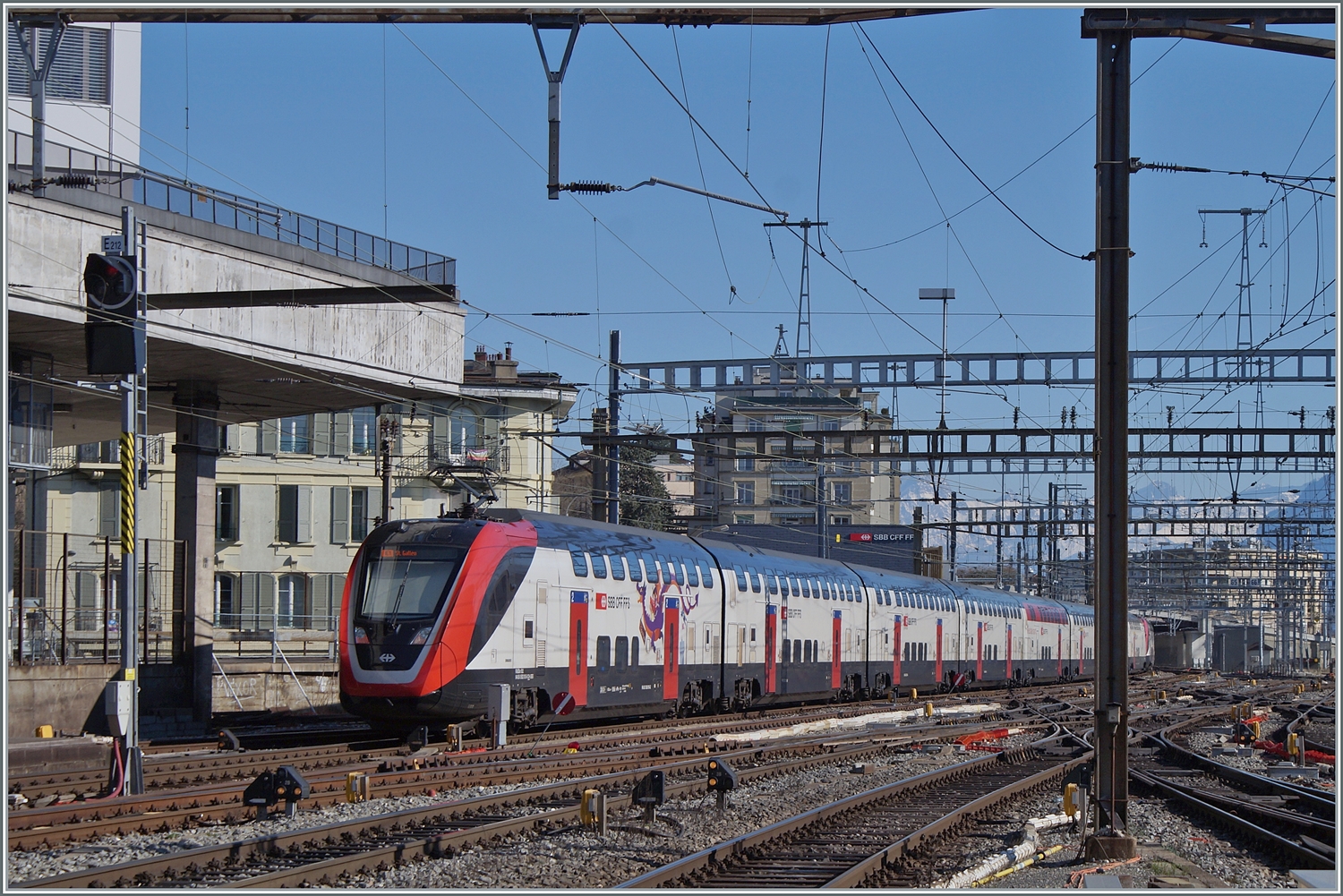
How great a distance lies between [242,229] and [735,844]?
16201 mm

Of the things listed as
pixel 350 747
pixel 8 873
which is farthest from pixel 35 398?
pixel 8 873

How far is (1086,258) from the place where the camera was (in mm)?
13359

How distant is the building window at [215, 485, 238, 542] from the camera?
5047cm

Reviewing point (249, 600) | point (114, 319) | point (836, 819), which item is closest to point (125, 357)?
point (114, 319)

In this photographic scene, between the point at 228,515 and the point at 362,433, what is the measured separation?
5.61m

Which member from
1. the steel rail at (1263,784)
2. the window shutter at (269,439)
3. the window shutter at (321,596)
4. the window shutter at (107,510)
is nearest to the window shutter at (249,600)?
the window shutter at (321,596)

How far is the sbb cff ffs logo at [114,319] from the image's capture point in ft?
49.2

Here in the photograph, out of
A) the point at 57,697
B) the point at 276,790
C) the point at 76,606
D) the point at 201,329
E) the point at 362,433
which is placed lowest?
the point at 57,697

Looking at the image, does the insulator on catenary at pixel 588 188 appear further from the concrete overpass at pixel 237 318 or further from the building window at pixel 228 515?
the building window at pixel 228 515

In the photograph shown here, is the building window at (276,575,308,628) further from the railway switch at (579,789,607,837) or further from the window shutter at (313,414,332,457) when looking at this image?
the railway switch at (579,789,607,837)

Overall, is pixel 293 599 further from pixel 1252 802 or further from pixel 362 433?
pixel 1252 802

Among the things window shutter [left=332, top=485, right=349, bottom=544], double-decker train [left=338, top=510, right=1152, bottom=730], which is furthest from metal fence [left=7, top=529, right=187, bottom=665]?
window shutter [left=332, top=485, right=349, bottom=544]

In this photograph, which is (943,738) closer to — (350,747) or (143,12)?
(350,747)

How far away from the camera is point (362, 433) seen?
52.3 metres
